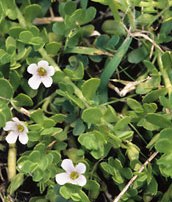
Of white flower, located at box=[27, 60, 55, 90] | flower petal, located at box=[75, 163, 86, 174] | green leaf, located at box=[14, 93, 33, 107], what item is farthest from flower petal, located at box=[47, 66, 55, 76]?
flower petal, located at box=[75, 163, 86, 174]

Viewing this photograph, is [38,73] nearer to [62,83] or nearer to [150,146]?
[62,83]

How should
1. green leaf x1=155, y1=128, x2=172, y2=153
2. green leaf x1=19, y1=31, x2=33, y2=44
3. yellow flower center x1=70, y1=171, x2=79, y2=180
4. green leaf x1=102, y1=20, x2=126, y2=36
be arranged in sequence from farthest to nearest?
green leaf x1=102, y1=20, x2=126, y2=36 < green leaf x1=19, y1=31, x2=33, y2=44 < yellow flower center x1=70, y1=171, x2=79, y2=180 < green leaf x1=155, y1=128, x2=172, y2=153

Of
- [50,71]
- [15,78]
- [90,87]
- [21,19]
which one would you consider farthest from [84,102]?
[21,19]

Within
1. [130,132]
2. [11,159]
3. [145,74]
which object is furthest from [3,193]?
[145,74]

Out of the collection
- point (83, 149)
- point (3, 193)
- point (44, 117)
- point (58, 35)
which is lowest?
point (3, 193)

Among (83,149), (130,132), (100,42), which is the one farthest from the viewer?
(100,42)

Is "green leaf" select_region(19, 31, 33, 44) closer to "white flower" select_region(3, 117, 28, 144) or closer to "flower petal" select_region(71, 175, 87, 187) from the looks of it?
"white flower" select_region(3, 117, 28, 144)

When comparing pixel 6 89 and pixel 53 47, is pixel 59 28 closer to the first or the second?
pixel 53 47
